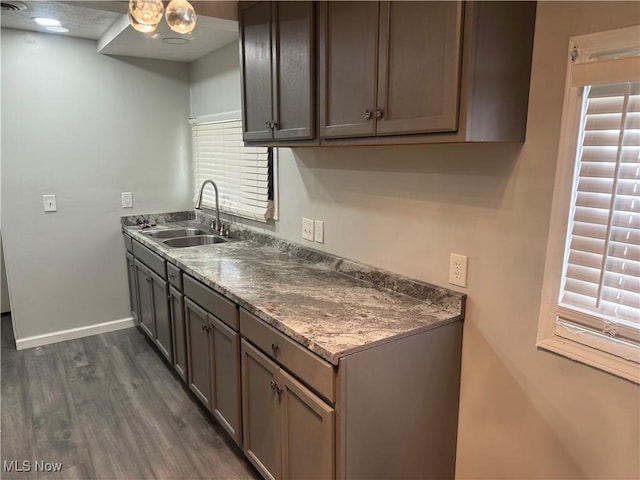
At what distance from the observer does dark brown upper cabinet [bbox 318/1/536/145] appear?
4.26ft

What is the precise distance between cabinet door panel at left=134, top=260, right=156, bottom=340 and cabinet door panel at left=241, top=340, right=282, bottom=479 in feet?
4.81

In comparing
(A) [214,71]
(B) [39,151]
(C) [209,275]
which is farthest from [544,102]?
(B) [39,151]

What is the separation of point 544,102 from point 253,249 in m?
1.94

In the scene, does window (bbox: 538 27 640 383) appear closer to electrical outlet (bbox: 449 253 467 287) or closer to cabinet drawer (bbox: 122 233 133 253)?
electrical outlet (bbox: 449 253 467 287)

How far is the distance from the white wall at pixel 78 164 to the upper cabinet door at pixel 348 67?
7.82ft

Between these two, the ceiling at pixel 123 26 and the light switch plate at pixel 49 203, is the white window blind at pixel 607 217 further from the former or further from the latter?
the light switch plate at pixel 49 203

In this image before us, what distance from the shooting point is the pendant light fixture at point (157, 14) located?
1.46m

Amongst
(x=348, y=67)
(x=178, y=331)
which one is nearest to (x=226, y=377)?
(x=178, y=331)

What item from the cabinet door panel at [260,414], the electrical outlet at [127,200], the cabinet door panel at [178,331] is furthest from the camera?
the electrical outlet at [127,200]

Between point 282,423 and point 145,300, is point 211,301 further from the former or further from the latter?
point 145,300

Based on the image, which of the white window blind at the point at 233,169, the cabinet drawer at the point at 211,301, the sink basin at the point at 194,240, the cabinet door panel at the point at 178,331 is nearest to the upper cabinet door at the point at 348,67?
the cabinet drawer at the point at 211,301

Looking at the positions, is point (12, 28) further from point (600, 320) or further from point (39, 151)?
point (600, 320)

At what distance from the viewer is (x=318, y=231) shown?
8.15 feet

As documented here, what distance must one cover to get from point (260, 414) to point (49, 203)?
2.55 metres
